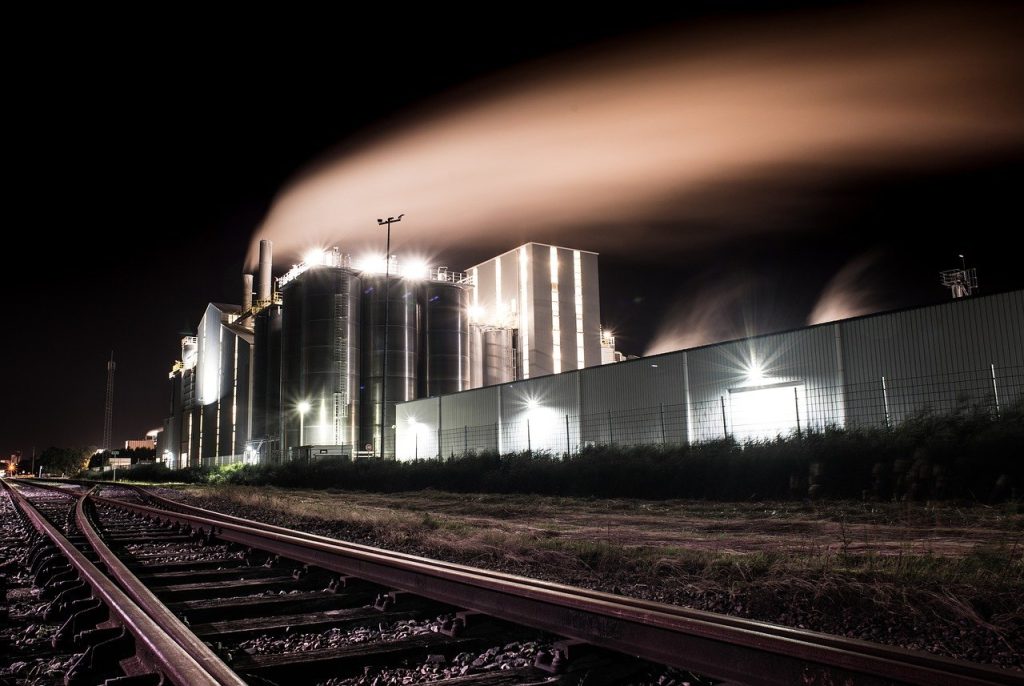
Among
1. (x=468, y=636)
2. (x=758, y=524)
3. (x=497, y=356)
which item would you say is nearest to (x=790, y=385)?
(x=758, y=524)

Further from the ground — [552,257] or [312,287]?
[552,257]

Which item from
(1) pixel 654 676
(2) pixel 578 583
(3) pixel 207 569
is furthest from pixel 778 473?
(1) pixel 654 676

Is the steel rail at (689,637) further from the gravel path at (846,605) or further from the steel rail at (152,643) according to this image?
the steel rail at (152,643)

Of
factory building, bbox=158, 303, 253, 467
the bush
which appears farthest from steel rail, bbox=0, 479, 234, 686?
factory building, bbox=158, 303, 253, 467

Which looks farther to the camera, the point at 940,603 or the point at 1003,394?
the point at 1003,394

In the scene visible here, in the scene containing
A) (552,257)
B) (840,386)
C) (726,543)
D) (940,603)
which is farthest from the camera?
(552,257)

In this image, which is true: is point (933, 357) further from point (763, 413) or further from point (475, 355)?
point (475, 355)

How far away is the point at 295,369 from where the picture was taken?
49.7 metres

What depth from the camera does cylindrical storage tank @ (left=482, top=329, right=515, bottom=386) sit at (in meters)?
57.3

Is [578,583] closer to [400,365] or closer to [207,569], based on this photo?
[207,569]

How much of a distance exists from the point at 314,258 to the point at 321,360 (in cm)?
849

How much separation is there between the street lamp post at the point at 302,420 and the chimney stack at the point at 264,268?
1864 centimetres

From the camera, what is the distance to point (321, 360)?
48.2 m

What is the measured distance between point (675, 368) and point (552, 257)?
110 feet
